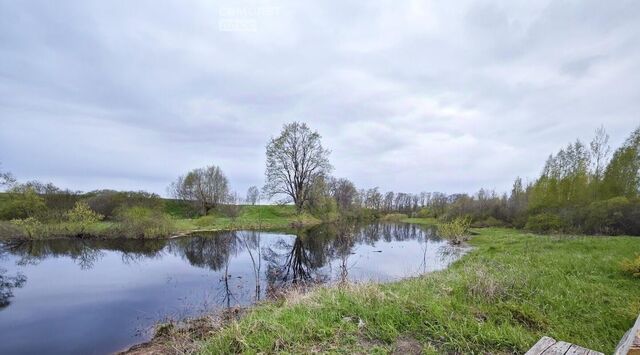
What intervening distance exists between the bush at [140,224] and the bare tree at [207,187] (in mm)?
20615

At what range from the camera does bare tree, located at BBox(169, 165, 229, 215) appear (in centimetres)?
4924

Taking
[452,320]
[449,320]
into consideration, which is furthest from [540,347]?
[452,320]

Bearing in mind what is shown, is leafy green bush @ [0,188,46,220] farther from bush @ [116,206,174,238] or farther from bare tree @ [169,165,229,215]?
bare tree @ [169,165,229,215]

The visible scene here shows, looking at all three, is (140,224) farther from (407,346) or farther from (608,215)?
(608,215)

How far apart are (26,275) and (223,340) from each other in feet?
53.5

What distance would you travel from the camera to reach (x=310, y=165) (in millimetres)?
41156

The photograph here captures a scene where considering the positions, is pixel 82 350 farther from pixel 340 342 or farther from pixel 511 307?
pixel 511 307

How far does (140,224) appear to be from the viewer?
2717cm

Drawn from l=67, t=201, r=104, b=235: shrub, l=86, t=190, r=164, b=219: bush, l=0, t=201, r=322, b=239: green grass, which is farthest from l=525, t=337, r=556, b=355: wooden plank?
l=86, t=190, r=164, b=219: bush

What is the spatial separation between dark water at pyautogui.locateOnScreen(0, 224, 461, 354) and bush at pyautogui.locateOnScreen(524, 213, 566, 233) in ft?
46.4

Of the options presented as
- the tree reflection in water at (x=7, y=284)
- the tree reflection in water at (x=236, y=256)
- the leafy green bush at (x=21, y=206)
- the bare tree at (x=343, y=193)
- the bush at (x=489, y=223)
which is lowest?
the tree reflection in water at (x=7, y=284)

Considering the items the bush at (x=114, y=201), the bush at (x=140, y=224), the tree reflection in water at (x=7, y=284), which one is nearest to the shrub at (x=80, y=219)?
the bush at (x=140, y=224)

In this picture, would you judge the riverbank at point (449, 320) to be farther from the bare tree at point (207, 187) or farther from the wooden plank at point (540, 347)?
the bare tree at point (207, 187)

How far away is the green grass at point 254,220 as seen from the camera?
1400 inches
